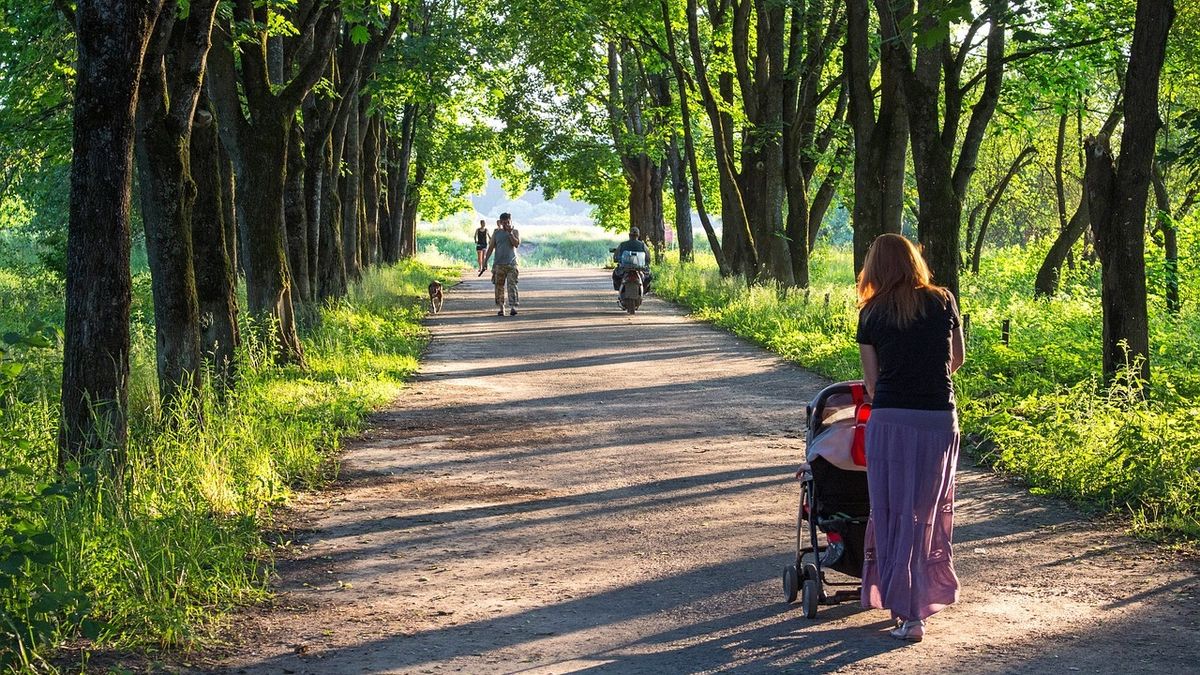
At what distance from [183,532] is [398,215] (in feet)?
126

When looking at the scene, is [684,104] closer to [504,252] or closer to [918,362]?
[504,252]

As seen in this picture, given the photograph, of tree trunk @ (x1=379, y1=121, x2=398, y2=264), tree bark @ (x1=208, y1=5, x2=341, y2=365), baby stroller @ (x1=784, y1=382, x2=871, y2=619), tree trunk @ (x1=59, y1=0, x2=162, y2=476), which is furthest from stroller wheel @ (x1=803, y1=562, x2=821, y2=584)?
tree trunk @ (x1=379, y1=121, x2=398, y2=264)

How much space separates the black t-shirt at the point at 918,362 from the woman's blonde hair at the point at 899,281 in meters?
0.03

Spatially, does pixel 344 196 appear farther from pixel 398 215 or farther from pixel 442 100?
pixel 398 215

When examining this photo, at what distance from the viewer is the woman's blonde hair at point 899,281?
624cm

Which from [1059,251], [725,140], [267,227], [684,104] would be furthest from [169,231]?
[684,104]

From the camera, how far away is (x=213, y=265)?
1305cm

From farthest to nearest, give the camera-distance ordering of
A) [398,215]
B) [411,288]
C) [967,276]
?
[398,215]
[411,288]
[967,276]

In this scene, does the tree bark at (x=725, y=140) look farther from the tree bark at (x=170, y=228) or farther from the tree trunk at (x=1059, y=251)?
the tree bark at (x=170, y=228)

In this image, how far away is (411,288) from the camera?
34.8 meters

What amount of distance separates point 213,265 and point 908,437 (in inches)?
339

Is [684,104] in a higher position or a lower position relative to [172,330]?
higher

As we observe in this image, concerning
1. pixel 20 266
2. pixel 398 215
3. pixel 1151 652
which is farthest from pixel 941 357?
pixel 398 215

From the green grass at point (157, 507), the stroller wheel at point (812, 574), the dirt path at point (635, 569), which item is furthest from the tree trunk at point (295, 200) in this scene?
the stroller wheel at point (812, 574)
